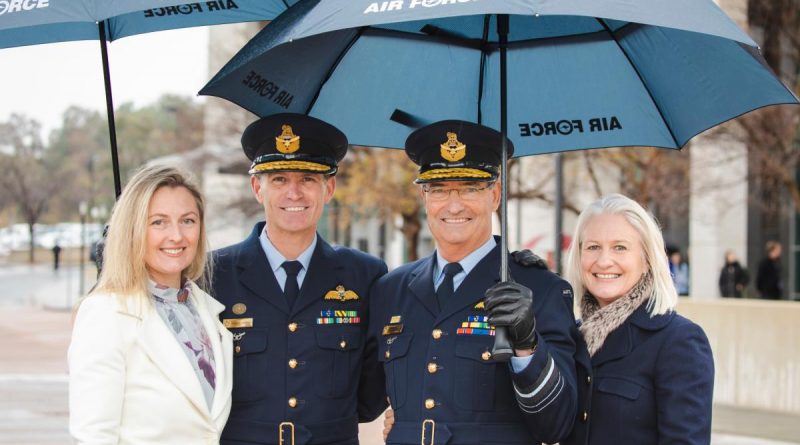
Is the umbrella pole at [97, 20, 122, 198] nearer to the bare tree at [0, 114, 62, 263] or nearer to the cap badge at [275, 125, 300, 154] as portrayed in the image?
the cap badge at [275, 125, 300, 154]

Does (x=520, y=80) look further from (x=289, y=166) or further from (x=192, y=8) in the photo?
(x=192, y=8)

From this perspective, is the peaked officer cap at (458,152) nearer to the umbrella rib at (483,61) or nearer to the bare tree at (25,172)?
the umbrella rib at (483,61)

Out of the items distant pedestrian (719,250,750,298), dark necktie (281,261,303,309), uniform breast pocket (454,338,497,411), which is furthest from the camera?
distant pedestrian (719,250,750,298)

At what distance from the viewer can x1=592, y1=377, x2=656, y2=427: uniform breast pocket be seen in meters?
3.73

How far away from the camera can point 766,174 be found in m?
16.7

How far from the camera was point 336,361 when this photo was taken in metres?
4.17

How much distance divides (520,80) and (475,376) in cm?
169

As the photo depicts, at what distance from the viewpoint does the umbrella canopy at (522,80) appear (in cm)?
431

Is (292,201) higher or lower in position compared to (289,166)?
lower

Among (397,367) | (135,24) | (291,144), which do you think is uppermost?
(135,24)

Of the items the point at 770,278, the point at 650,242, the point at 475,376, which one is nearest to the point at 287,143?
the point at 475,376

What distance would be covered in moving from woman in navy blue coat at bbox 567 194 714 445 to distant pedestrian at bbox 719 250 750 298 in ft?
54.7

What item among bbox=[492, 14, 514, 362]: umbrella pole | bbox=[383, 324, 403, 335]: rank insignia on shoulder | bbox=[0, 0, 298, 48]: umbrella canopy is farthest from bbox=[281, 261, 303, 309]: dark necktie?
bbox=[0, 0, 298, 48]: umbrella canopy

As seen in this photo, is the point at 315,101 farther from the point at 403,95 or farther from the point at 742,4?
the point at 742,4
